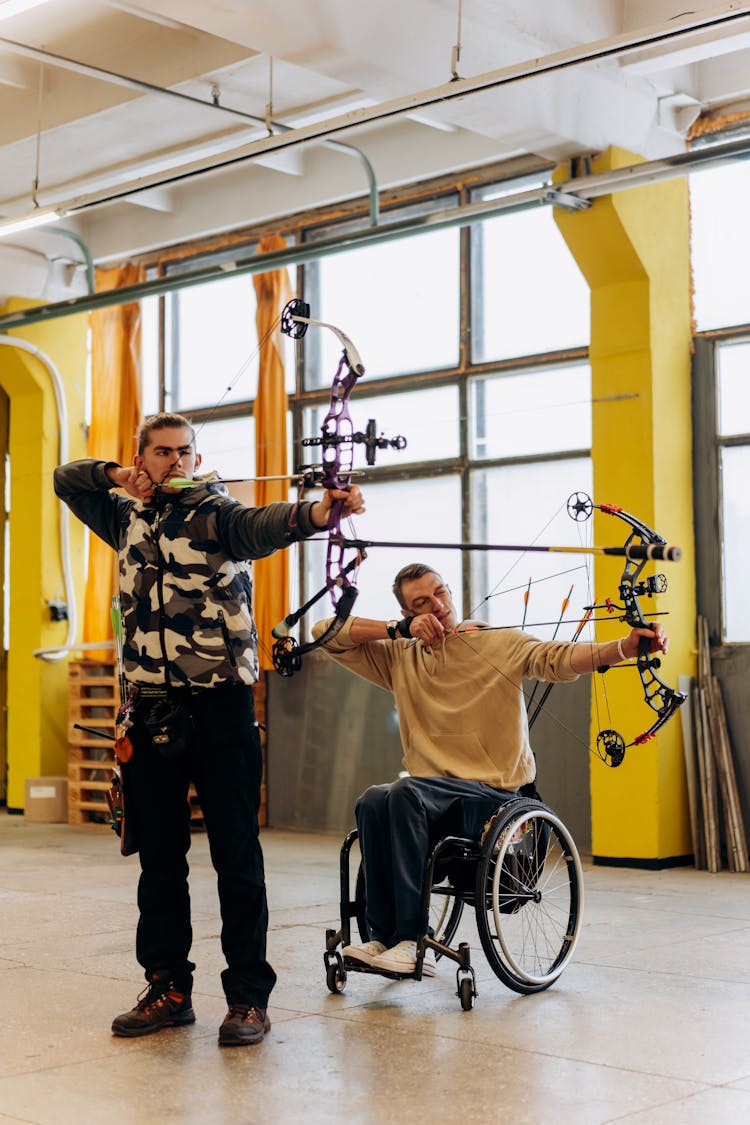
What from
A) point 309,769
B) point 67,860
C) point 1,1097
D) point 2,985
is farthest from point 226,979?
point 309,769

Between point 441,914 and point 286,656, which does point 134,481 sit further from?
point 441,914

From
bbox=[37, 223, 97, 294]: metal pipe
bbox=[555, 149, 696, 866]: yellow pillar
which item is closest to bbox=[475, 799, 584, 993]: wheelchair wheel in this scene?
bbox=[555, 149, 696, 866]: yellow pillar

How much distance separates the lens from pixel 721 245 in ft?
22.0

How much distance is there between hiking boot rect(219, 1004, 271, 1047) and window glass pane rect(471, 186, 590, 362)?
4.55 m

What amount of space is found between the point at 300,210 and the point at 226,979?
574 centimetres

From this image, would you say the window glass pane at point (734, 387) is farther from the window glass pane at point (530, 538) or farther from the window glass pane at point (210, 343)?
the window glass pane at point (210, 343)

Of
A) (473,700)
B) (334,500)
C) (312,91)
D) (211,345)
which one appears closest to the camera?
(334,500)

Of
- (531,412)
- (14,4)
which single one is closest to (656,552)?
(14,4)

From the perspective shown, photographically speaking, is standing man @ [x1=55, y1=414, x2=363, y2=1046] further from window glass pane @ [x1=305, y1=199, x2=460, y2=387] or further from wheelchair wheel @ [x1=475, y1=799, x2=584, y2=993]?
window glass pane @ [x1=305, y1=199, x2=460, y2=387]

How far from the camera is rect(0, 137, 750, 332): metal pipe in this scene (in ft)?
18.7

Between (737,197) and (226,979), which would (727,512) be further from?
(226,979)

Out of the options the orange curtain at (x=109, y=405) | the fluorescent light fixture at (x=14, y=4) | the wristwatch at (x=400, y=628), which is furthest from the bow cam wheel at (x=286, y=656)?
the orange curtain at (x=109, y=405)

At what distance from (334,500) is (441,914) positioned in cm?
166

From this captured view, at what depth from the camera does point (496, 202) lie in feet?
20.5
